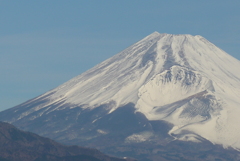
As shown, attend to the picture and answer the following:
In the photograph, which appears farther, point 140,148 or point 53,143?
point 140,148

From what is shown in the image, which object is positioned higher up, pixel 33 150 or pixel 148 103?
pixel 148 103

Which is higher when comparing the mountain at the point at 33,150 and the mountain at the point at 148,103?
the mountain at the point at 148,103

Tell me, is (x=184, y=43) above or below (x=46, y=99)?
above

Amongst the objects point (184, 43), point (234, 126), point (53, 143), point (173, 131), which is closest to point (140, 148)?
point (173, 131)

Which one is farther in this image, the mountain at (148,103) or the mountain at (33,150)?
the mountain at (148,103)

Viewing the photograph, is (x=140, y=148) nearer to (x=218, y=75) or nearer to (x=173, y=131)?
(x=173, y=131)
